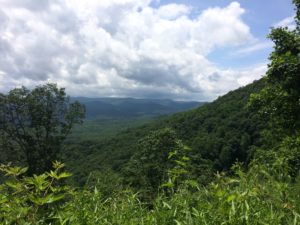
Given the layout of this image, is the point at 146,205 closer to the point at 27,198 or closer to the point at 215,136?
the point at 27,198

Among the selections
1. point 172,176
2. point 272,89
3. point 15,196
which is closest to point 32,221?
point 15,196

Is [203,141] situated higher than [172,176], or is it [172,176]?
[172,176]

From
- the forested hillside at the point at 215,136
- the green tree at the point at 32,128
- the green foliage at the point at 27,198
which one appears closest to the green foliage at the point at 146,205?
the green foliage at the point at 27,198

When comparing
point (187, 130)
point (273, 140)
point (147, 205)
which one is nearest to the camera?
point (147, 205)

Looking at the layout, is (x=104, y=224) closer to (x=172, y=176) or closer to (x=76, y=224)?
(x=76, y=224)

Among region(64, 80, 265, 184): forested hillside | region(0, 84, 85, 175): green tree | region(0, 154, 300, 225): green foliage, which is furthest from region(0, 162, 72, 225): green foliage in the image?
region(64, 80, 265, 184): forested hillside

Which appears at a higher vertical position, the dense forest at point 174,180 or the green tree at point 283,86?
the green tree at point 283,86

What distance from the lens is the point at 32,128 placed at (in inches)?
1286

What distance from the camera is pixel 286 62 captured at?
→ 1016cm

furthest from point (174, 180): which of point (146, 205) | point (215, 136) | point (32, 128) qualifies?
point (215, 136)

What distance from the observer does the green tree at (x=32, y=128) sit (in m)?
32.2

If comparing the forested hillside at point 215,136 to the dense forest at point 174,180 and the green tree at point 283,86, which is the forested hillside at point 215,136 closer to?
the dense forest at point 174,180

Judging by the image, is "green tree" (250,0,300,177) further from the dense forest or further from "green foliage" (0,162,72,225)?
"green foliage" (0,162,72,225)

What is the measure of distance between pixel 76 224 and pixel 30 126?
31.2 meters
